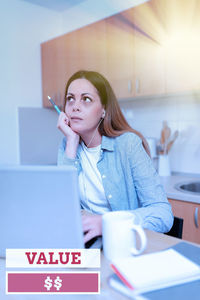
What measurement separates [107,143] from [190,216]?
2.50 ft

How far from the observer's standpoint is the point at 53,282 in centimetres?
67

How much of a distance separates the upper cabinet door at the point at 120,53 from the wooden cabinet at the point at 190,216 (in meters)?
0.93

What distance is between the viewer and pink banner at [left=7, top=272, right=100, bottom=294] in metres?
0.65

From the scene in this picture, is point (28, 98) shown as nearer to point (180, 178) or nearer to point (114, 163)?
point (180, 178)

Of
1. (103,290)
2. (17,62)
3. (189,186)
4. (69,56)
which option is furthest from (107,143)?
(17,62)

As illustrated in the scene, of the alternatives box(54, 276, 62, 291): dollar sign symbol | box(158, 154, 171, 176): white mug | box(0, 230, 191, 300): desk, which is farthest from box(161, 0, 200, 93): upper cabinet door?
box(54, 276, 62, 291): dollar sign symbol

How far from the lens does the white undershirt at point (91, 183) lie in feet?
4.41

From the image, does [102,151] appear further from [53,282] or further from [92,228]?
[53,282]

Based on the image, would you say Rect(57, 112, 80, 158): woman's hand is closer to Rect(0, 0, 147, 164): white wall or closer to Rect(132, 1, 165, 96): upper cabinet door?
Rect(132, 1, 165, 96): upper cabinet door

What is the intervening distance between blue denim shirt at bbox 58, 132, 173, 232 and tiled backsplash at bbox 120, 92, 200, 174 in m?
1.07

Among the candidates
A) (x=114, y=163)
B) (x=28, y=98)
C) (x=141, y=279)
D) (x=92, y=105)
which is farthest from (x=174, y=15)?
(x=141, y=279)

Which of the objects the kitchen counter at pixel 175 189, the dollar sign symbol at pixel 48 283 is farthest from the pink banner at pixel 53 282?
the kitchen counter at pixel 175 189

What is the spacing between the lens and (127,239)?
724 millimetres

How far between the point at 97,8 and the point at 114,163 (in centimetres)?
215
